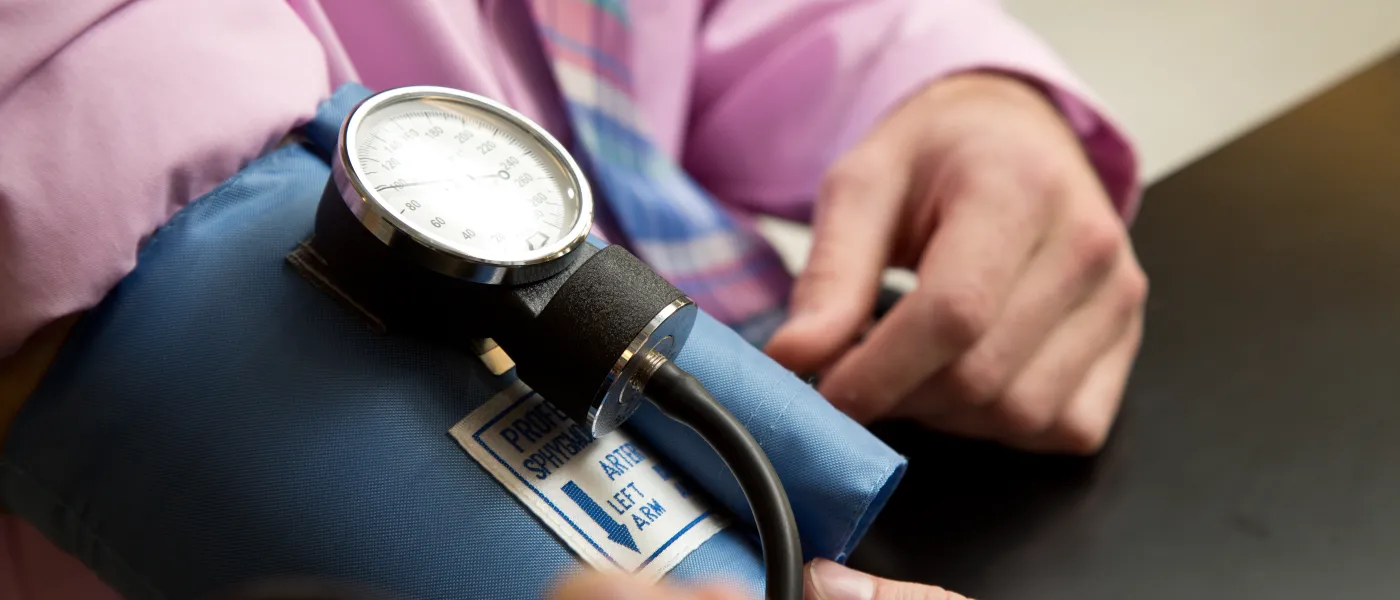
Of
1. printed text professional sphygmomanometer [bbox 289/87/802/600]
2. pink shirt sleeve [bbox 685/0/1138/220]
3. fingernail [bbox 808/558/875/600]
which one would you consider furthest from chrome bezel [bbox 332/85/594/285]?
pink shirt sleeve [bbox 685/0/1138/220]

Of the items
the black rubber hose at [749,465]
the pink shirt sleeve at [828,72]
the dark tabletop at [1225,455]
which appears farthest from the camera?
the pink shirt sleeve at [828,72]

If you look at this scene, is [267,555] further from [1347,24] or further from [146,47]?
[1347,24]

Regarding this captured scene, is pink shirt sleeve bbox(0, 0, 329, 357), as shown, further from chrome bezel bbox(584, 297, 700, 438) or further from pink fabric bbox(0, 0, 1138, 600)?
chrome bezel bbox(584, 297, 700, 438)

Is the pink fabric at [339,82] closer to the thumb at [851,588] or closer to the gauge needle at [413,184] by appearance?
the gauge needle at [413,184]

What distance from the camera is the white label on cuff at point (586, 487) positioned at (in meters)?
0.33

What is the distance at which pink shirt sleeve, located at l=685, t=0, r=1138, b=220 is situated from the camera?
69 cm

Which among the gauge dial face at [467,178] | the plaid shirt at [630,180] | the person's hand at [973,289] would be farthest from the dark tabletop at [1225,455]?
the gauge dial face at [467,178]

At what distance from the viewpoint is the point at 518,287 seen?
13.1 inches

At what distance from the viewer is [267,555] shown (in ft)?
1.02

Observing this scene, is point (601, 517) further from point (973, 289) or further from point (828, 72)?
point (828, 72)

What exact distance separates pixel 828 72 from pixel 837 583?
443 millimetres

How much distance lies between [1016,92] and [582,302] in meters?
0.46

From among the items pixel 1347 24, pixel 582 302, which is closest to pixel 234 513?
pixel 582 302

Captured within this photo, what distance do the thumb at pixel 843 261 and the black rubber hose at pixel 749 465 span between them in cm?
17
